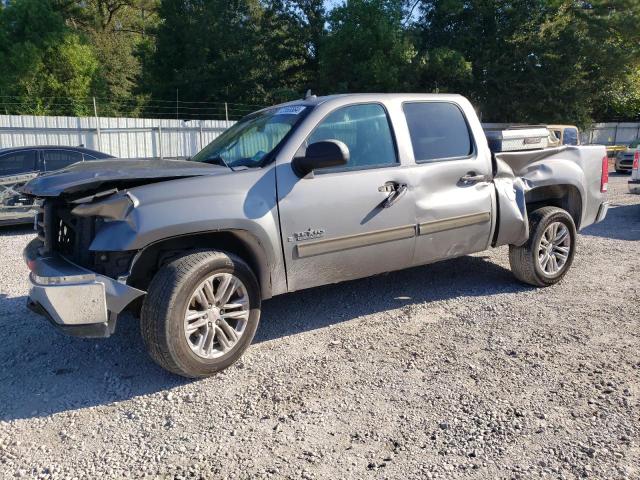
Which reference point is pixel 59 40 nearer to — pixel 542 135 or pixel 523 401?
pixel 542 135

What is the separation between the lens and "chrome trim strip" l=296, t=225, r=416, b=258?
13.0ft

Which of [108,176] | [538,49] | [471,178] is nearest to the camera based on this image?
[108,176]

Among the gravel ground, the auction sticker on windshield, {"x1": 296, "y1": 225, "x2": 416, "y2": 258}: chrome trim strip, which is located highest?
the auction sticker on windshield

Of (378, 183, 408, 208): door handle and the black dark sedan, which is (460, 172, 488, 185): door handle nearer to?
(378, 183, 408, 208): door handle

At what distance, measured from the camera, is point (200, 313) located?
11.7 feet

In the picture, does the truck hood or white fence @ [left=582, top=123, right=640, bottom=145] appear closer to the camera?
the truck hood

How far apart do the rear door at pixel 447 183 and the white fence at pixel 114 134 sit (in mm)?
13491

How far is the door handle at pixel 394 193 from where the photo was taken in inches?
168

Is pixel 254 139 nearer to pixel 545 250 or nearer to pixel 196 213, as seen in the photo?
pixel 196 213

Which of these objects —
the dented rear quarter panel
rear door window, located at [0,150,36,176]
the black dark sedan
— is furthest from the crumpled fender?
rear door window, located at [0,150,36,176]

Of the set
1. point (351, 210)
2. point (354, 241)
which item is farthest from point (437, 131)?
point (354, 241)

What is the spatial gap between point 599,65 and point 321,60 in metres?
14.6

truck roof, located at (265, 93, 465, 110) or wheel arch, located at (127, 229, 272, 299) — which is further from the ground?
truck roof, located at (265, 93, 465, 110)

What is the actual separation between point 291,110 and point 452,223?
1.66 metres
